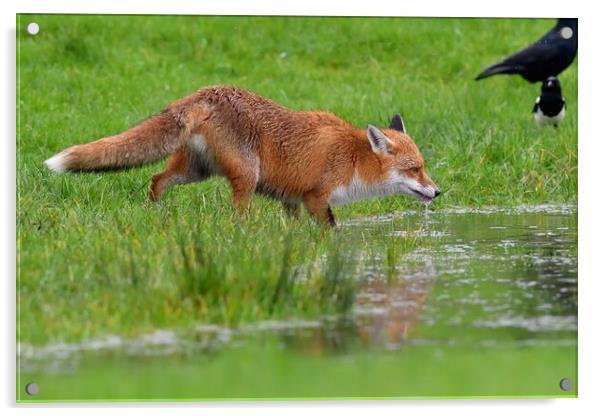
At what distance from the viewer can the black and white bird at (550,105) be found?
1009 cm

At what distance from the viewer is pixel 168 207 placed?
8562 millimetres

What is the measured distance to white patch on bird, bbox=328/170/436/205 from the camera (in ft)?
29.3

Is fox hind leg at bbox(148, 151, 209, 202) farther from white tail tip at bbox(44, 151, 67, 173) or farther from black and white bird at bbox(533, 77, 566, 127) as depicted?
black and white bird at bbox(533, 77, 566, 127)

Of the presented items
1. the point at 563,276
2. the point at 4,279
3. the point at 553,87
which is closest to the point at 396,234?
the point at 563,276

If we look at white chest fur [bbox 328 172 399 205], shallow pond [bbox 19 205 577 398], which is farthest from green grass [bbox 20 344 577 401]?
white chest fur [bbox 328 172 399 205]

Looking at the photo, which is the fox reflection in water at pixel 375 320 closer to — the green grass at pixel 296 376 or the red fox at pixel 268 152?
the green grass at pixel 296 376

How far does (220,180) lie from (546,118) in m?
2.56

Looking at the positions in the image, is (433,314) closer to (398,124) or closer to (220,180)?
(398,124)

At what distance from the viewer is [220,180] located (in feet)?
31.7

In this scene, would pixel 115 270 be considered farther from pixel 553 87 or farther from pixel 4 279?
pixel 553 87

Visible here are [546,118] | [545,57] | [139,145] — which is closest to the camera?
[139,145]

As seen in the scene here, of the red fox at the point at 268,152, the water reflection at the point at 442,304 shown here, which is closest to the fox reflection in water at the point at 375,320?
the water reflection at the point at 442,304

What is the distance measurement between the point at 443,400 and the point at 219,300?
1.18 m

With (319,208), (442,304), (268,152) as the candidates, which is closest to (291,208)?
(319,208)
